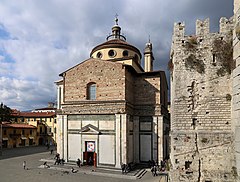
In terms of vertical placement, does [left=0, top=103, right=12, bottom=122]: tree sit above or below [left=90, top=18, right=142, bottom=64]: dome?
below

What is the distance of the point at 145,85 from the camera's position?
25.0 metres

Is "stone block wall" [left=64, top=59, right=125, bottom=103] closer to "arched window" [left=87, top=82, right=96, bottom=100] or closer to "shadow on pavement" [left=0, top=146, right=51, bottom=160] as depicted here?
"arched window" [left=87, top=82, right=96, bottom=100]

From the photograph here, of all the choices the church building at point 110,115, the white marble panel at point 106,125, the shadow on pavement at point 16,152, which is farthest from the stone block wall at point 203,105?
the shadow on pavement at point 16,152

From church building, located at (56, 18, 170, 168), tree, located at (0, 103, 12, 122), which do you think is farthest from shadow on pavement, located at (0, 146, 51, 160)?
church building, located at (56, 18, 170, 168)

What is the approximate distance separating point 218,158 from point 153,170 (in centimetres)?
1189

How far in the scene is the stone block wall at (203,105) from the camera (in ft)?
30.3

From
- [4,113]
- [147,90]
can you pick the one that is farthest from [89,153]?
[4,113]

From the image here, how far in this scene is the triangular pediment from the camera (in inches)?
900

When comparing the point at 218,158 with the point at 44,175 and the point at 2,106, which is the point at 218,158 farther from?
the point at 2,106

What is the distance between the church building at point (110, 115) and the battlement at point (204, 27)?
1252 centimetres

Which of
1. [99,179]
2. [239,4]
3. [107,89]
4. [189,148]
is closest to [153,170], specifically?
[99,179]

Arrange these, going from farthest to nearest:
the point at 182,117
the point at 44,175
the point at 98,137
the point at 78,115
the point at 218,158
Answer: the point at 78,115 < the point at 98,137 < the point at 44,175 < the point at 182,117 < the point at 218,158

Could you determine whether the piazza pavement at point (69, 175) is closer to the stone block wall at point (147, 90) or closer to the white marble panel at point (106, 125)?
the white marble panel at point (106, 125)

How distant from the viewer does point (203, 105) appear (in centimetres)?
973
